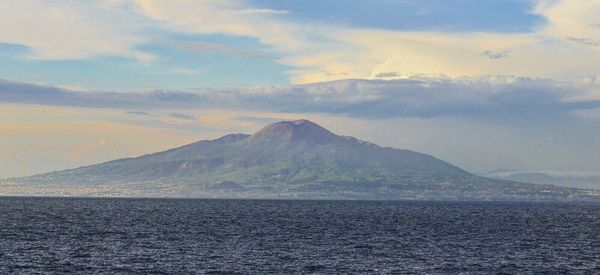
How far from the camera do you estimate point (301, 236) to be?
522 feet

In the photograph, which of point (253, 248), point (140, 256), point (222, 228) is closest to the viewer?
point (140, 256)

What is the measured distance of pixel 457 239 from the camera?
158500 mm

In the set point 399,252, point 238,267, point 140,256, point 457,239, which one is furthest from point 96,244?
point 457,239

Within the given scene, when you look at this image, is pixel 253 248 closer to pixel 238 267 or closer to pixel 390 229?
pixel 238 267

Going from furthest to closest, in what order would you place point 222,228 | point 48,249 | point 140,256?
1. point 222,228
2. point 48,249
3. point 140,256

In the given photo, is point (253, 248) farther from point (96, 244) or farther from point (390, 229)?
point (390, 229)

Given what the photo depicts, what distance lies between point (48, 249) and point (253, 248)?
3015 cm

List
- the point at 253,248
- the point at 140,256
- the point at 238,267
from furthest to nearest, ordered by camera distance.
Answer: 1. the point at 253,248
2. the point at 140,256
3. the point at 238,267

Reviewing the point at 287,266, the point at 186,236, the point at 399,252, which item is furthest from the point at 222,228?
Answer: the point at 287,266

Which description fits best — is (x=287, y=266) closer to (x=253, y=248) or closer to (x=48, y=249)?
(x=253, y=248)

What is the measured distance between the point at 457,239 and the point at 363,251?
36186 millimetres

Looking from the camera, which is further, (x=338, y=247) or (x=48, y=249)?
(x=338, y=247)

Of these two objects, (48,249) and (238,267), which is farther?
(48,249)

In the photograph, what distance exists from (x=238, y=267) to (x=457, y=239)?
215 feet
